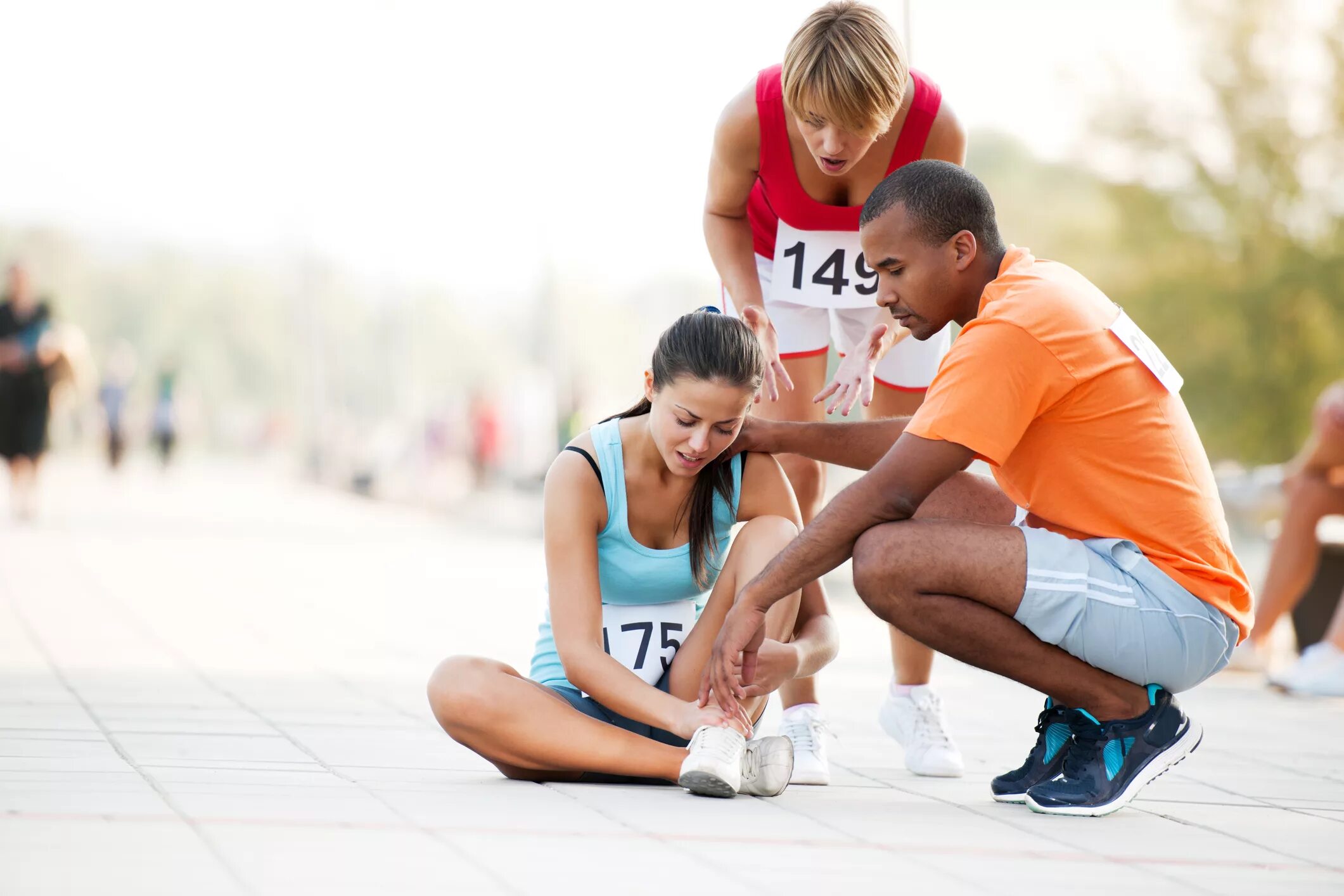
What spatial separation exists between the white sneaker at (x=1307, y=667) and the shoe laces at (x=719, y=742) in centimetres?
332

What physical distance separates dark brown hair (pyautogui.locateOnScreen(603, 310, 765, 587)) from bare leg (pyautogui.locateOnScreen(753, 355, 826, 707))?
24.4 inches

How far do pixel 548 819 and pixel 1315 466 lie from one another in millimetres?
4432

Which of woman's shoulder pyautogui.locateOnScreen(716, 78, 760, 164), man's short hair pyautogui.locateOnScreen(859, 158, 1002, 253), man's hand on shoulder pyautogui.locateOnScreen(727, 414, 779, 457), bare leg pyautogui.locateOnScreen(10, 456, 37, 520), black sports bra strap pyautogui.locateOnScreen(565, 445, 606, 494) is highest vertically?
woman's shoulder pyautogui.locateOnScreen(716, 78, 760, 164)

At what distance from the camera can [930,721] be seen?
4156mm

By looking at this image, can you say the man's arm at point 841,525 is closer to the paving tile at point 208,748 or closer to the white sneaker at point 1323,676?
the paving tile at point 208,748

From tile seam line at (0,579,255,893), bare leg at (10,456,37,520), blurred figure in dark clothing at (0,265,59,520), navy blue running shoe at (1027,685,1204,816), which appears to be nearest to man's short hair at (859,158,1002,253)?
navy blue running shoe at (1027,685,1204,816)

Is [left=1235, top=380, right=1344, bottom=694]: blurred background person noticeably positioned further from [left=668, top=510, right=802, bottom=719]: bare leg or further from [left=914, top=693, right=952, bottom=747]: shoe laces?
[left=668, top=510, right=802, bottom=719]: bare leg

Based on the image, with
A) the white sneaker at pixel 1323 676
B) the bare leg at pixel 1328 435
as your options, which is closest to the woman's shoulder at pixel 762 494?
the white sneaker at pixel 1323 676

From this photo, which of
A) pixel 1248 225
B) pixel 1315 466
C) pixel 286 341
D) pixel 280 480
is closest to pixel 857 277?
pixel 1315 466

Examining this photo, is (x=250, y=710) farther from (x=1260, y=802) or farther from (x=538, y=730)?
(x=1260, y=802)

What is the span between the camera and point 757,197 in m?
4.49

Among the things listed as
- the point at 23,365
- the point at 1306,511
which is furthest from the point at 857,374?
the point at 23,365

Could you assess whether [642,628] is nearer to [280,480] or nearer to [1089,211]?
[280,480]

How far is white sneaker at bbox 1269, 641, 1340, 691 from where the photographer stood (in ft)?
19.7
